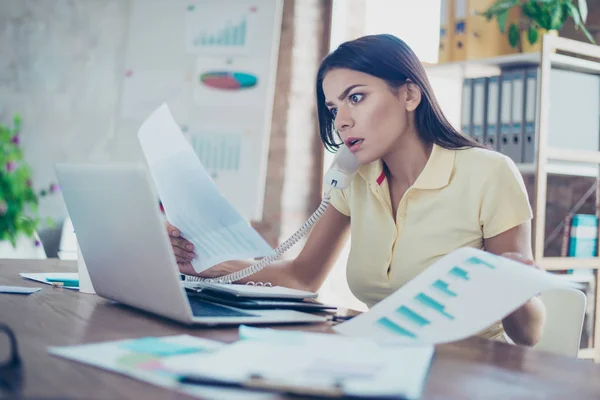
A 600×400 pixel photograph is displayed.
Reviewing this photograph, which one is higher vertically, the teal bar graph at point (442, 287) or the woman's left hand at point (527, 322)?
the teal bar graph at point (442, 287)

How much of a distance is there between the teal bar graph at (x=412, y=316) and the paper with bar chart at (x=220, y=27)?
93.2 inches

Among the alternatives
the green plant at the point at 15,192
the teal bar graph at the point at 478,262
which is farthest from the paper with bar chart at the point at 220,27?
the teal bar graph at the point at 478,262

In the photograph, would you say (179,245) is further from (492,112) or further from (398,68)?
(492,112)

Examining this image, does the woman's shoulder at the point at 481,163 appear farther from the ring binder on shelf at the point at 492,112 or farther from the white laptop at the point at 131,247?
the ring binder on shelf at the point at 492,112

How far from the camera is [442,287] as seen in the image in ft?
2.82

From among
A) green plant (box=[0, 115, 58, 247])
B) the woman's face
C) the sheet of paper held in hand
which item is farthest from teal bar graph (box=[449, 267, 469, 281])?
green plant (box=[0, 115, 58, 247])

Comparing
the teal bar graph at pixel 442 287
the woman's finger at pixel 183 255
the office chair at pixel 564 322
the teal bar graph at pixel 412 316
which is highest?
the teal bar graph at pixel 442 287

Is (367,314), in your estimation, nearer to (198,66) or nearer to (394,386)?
(394,386)

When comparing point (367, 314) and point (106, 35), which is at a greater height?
point (106, 35)

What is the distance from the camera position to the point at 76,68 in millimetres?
3520

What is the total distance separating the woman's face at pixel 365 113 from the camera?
4.82 ft

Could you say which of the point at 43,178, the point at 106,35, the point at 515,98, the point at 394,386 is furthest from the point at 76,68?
the point at 394,386

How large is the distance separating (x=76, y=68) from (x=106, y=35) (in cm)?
23

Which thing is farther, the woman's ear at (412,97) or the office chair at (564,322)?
the woman's ear at (412,97)
